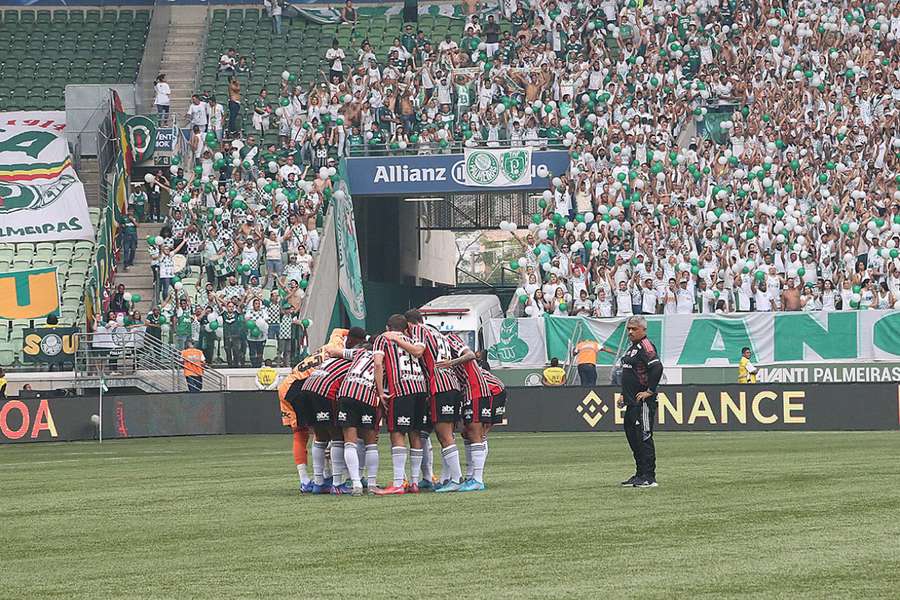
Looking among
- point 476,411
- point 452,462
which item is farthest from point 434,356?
point 452,462

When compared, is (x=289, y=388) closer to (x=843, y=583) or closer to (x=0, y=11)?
(x=843, y=583)

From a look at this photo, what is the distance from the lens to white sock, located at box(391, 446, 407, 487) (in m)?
17.1

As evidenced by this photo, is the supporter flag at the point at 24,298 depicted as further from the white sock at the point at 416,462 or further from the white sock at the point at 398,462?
the white sock at the point at 398,462

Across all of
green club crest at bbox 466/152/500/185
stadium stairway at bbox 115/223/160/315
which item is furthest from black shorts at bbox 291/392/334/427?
green club crest at bbox 466/152/500/185

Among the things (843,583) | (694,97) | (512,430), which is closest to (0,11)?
(694,97)

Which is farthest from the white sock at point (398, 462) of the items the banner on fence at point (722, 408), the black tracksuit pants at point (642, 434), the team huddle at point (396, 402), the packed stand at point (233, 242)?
the packed stand at point (233, 242)

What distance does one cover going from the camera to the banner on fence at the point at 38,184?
142 ft

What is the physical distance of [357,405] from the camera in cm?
1689

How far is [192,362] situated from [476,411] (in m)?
21.6

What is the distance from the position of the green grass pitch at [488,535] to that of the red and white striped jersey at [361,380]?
106 cm

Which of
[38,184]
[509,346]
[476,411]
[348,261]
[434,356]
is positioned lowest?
[476,411]

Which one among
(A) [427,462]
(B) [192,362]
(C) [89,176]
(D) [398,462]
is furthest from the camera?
(C) [89,176]

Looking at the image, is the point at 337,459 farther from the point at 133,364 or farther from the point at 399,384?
the point at 133,364

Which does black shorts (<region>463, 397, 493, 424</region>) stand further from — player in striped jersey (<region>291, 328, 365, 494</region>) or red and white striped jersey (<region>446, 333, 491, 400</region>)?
player in striped jersey (<region>291, 328, 365, 494</region>)
